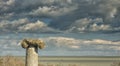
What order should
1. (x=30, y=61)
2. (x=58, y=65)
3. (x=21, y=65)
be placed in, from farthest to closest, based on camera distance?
(x=58, y=65), (x=21, y=65), (x=30, y=61)

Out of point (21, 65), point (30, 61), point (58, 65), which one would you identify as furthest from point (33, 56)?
point (58, 65)

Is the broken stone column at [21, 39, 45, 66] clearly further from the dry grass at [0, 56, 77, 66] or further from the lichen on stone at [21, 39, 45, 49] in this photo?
the dry grass at [0, 56, 77, 66]

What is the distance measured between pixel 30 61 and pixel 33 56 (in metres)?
0.13

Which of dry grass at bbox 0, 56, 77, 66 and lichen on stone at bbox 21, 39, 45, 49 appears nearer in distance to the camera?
lichen on stone at bbox 21, 39, 45, 49

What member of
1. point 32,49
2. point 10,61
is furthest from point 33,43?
point 10,61

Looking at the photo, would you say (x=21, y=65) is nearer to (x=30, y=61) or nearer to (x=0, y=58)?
(x=0, y=58)

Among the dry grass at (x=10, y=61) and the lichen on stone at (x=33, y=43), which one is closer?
the lichen on stone at (x=33, y=43)

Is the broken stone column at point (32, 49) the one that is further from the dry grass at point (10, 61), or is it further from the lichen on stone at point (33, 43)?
the dry grass at point (10, 61)

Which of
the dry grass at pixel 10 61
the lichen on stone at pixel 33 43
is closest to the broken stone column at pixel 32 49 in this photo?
the lichen on stone at pixel 33 43

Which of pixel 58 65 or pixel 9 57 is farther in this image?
pixel 58 65

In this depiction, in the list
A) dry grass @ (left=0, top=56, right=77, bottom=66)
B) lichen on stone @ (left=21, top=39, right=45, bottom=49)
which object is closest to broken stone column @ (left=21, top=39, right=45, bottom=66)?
lichen on stone @ (left=21, top=39, right=45, bottom=49)

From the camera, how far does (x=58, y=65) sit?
32.8m

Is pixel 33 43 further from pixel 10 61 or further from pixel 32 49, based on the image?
pixel 10 61

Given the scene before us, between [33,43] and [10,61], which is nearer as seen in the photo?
[33,43]
